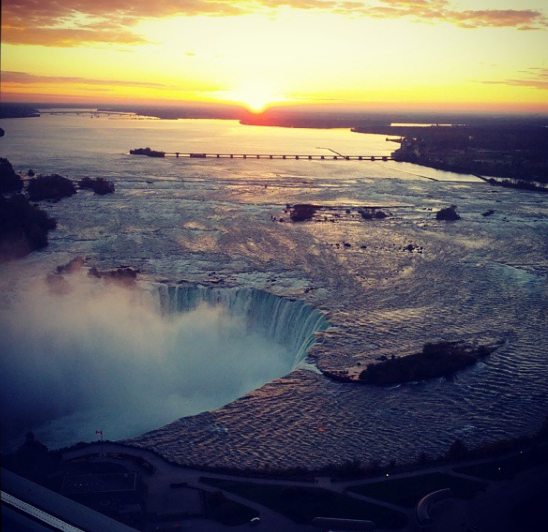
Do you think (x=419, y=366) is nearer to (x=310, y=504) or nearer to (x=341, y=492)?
(x=341, y=492)

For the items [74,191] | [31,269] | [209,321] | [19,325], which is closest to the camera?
[19,325]

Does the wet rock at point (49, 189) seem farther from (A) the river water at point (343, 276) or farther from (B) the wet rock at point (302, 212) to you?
(B) the wet rock at point (302, 212)

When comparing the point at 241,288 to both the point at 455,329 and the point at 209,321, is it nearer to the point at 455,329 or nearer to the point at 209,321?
the point at 209,321

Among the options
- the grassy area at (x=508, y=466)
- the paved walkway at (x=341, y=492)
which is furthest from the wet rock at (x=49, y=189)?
the grassy area at (x=508, y=466)

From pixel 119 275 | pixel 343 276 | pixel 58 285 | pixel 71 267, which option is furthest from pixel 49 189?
pixel 343 276

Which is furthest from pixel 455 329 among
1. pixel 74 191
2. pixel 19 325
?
pixel 74 191
